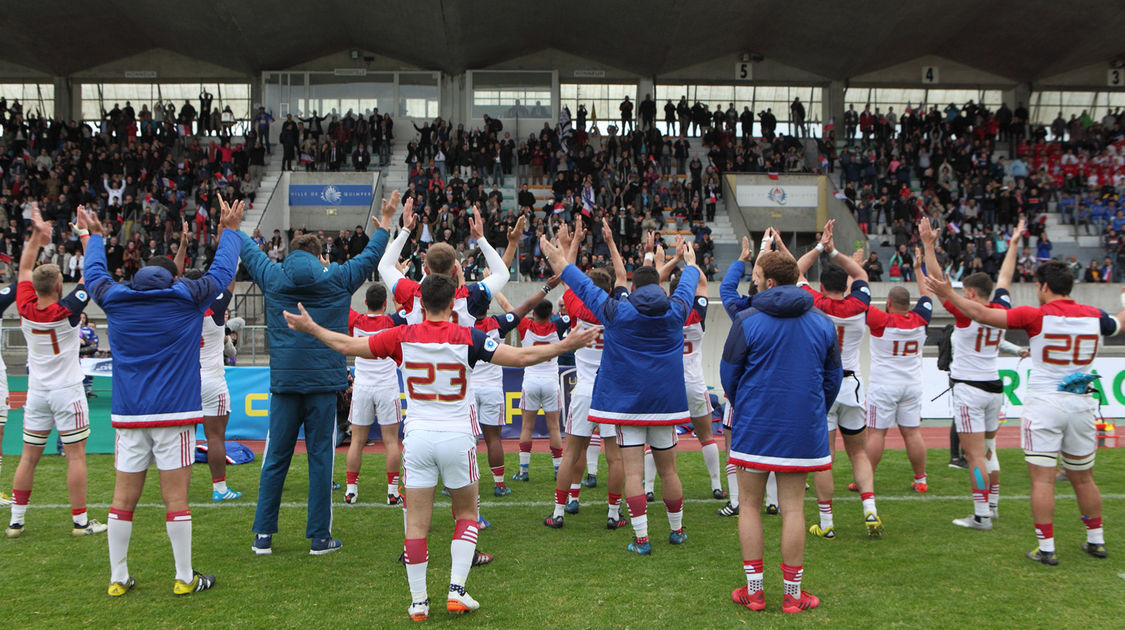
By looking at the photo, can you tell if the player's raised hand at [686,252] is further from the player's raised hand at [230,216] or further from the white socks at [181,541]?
the white socks at [181,541]

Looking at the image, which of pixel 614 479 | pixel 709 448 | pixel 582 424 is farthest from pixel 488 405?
pixel 709 448

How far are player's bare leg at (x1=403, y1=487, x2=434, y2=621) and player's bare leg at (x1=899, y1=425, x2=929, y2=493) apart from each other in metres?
5.28

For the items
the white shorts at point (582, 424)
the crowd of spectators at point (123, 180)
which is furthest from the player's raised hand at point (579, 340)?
the crowd of spectators at point (123, 180)

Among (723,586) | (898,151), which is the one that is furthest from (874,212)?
(723,586)

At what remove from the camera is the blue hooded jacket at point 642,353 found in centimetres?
629

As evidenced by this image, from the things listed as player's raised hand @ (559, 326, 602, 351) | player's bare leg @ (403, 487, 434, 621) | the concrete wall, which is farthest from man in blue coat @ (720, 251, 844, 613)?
the concrete wall

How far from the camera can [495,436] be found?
859cm

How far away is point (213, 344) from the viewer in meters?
8.73

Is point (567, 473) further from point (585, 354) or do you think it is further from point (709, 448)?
point (709, 448)

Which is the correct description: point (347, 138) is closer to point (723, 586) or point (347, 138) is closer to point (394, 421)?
point (394, 421)

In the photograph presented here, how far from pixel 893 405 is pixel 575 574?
3973 millimetres

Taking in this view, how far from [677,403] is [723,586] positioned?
1401 mm

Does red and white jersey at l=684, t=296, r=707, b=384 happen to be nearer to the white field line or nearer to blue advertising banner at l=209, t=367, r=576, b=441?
the white field line

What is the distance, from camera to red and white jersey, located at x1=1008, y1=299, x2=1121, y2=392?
6211 millimetres
